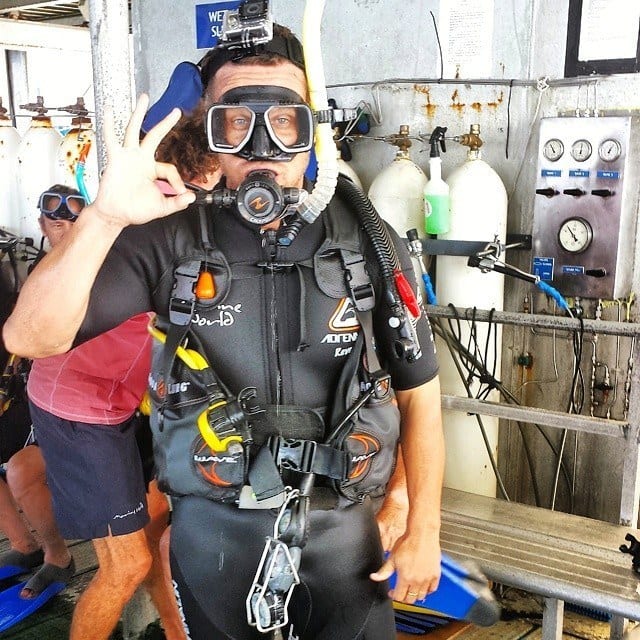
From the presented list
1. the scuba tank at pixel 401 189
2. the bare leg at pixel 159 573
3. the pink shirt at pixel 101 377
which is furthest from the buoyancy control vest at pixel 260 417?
the scuba tank at pixel 401 189

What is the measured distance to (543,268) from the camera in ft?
11.3

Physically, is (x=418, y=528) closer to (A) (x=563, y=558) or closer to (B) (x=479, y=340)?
(A) (x=563, y=558)

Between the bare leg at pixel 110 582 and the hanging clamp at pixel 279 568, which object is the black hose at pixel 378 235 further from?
the bare leg at pixel 110 582

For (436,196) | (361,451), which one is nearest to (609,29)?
(436,196)

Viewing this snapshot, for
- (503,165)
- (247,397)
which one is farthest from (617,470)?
(247,397)

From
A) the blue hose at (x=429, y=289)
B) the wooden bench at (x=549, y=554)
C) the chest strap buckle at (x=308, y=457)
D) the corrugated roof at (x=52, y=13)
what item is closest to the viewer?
the chest strap buckle at (x=308, y=457)

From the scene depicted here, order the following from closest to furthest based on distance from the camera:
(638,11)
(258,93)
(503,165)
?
(258,93) < (638,11) < (503,165)

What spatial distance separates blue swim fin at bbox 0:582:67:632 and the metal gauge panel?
8.12ft

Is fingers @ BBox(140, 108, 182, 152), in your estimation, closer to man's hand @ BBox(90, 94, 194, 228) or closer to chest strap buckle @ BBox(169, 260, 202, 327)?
man's hand @ BBox(90, 94, 194, 228)

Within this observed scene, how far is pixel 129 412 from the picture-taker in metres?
2.76

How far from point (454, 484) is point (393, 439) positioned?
1.86 metres

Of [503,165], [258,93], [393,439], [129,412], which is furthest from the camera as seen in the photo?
[503,165]

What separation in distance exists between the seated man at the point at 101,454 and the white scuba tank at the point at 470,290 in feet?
4.73

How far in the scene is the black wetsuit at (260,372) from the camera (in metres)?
1.76
